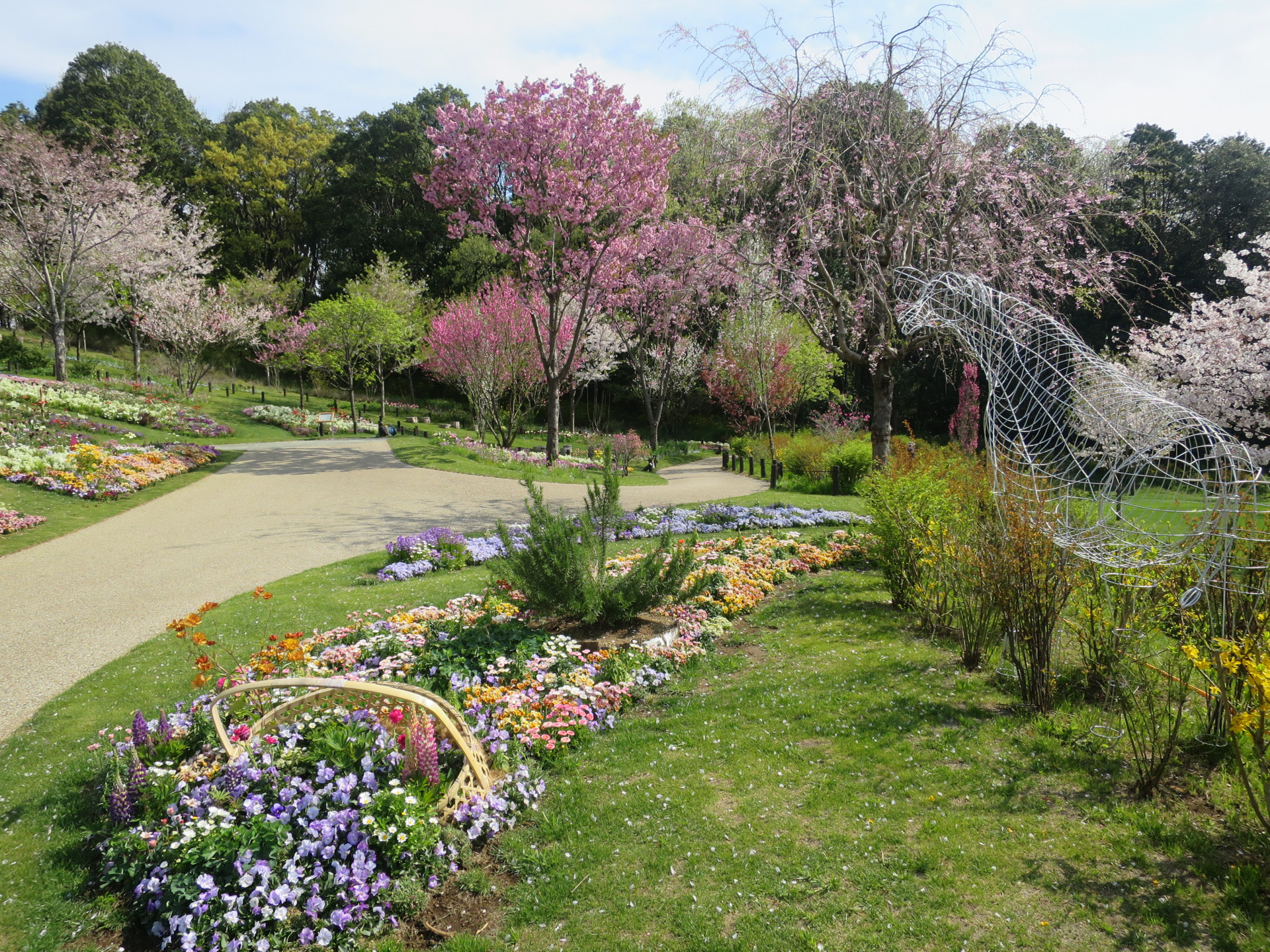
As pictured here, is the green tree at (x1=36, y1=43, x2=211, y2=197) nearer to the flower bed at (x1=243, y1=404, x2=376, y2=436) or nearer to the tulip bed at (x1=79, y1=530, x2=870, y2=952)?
the flower bed at (x1=243, y1=404, x2=376, y2=436)

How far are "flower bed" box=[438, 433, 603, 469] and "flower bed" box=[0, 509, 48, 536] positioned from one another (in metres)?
8.89

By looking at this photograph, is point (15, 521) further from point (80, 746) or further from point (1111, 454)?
point (1111, 454)

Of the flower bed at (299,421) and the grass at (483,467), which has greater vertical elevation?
the flower bed at (299,421)

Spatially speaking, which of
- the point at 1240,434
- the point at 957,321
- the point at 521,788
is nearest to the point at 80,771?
the point at 521,788

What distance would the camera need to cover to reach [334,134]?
42.1m

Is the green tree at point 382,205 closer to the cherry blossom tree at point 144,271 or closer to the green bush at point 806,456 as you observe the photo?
the cherry blossom tree at point 144,271

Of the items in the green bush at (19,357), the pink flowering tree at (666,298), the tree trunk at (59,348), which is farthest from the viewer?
the green bush at (19,357)

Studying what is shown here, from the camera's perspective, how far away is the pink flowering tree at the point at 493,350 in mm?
18797

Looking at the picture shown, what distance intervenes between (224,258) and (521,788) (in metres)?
44.3

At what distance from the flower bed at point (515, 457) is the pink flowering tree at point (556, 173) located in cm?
184

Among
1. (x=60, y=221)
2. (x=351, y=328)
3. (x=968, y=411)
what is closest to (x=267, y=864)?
(x=968, y=411)

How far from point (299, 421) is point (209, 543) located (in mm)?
15066

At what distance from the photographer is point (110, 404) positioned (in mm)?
15758

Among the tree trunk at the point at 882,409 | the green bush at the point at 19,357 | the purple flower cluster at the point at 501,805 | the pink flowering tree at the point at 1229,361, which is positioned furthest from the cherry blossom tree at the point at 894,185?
the green bush at the point at 19,357
